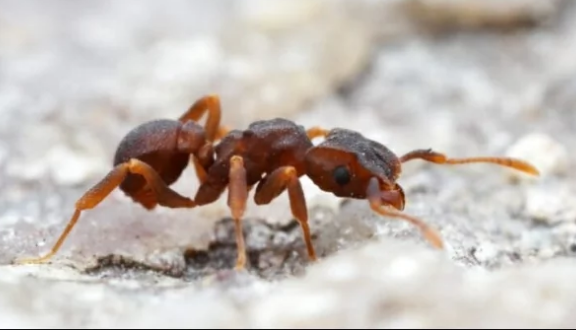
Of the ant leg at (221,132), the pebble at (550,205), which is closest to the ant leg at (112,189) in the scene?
the ant leg at (221,132)

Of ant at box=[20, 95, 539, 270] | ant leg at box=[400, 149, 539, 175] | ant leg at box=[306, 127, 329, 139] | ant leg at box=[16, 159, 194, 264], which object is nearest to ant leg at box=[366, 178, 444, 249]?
ant at box=[20, 95, 539, 270]

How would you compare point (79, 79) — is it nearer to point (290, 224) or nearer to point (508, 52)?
point (290, 224)

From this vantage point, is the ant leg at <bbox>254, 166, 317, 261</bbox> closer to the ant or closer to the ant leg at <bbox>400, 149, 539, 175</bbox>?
the ant

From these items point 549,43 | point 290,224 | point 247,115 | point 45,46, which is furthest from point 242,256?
point 549,43

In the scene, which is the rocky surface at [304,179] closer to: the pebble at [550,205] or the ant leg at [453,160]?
the pebble at [550,205]

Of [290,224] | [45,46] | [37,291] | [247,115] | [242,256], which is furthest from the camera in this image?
[45,46]

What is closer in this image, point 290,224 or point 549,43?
point 290,224
